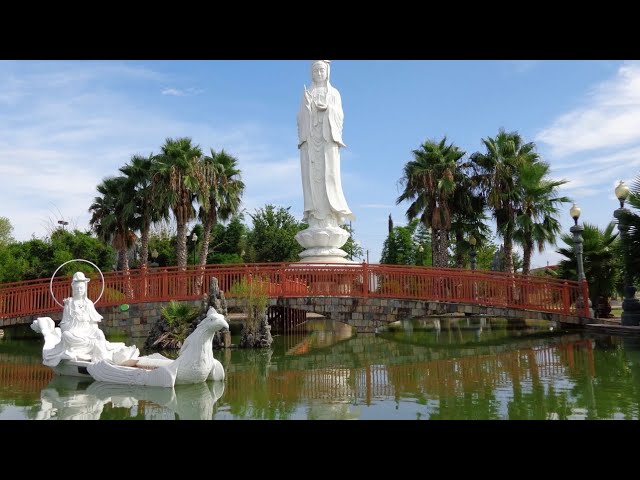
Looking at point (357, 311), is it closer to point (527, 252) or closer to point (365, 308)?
point (365, 308)

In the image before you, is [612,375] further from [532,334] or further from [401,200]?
[401,200]

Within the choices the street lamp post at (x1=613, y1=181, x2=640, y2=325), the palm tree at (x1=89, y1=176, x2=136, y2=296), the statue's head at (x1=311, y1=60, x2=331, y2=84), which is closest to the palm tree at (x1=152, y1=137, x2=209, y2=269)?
the palm tree at (x1=89, y1=176, x2=136, y2=296)

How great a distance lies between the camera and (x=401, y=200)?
2342 cm

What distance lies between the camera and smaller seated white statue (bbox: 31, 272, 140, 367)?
907cm

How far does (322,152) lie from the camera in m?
19.5

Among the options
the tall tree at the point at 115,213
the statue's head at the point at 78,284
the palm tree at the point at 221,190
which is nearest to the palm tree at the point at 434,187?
the palm tree at the point at 221,190

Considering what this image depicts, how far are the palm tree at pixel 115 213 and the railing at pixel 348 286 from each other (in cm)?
615

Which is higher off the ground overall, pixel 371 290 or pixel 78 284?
pixel 78 284

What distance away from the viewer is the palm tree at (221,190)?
2222cm

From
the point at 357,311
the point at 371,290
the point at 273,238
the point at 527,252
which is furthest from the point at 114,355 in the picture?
the point at 273,238

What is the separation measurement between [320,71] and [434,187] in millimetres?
6431

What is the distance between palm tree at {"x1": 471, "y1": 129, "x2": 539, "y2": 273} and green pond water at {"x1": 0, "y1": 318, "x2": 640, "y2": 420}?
22.0ft

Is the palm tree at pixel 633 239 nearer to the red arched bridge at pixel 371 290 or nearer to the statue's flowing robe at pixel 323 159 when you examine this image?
the red arched bridge at pixel 371 290
